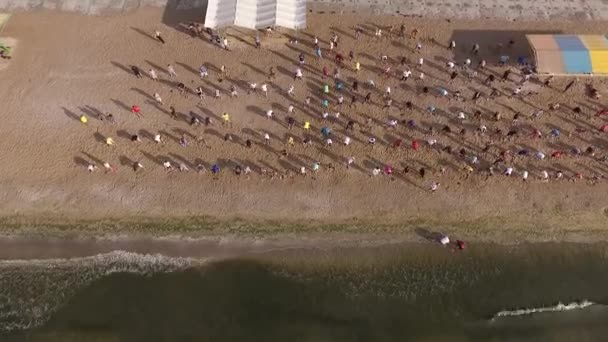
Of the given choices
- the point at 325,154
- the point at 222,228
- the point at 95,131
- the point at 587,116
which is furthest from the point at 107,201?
the point at 587,116

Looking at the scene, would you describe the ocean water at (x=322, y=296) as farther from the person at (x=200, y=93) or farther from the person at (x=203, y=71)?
the person at (x=203, y=71)

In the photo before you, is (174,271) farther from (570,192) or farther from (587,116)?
(587,116)

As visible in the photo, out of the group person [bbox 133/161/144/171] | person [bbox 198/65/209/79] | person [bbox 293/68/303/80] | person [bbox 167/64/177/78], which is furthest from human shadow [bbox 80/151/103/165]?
person [bbox 293/68/303/80]

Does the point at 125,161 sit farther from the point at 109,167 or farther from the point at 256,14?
the point at 256,14

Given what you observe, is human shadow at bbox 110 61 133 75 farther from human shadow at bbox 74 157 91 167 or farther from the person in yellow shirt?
the person in yellow shirt

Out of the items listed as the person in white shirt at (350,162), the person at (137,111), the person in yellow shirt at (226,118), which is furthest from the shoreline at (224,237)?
the person at (137,111)

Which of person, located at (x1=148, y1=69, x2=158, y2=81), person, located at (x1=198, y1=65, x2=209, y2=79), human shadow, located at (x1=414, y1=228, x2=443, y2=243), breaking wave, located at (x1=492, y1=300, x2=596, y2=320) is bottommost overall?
breaking wave, located at (x1=492, y1=300, x2=596, y2=320)
